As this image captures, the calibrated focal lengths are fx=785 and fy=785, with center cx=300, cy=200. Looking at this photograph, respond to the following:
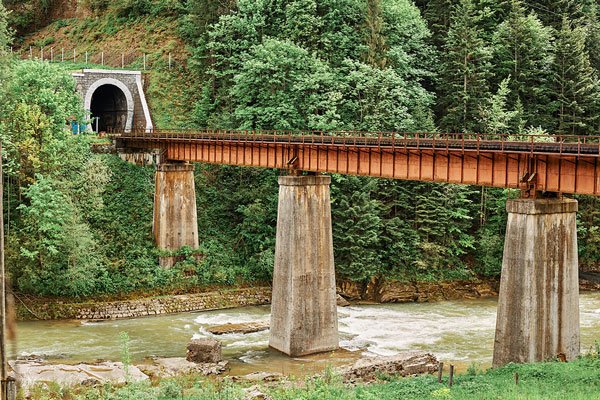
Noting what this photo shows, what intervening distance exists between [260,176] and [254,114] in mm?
5136

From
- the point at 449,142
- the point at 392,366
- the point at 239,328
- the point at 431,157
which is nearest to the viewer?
the point at 392,366

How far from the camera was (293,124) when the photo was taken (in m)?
63.2

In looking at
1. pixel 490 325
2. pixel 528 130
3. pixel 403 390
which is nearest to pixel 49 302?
pixel 490 325

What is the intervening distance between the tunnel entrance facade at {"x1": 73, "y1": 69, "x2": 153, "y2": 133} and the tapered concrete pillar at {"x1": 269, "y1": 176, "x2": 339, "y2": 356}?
3013 centimetres

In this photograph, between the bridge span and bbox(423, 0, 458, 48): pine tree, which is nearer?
the bridge span

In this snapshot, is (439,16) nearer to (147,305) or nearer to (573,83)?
(573,83)

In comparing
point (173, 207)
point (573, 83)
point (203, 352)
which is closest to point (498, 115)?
point (573, 83)

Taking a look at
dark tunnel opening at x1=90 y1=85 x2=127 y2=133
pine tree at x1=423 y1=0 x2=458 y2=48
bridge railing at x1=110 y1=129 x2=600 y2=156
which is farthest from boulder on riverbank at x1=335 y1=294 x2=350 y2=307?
dark tunnel opening at x1=90 y1=85 x2=127 y2=133

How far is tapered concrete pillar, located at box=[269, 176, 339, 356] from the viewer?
1635 inches

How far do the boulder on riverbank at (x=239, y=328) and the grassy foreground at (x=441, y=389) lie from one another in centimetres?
1466

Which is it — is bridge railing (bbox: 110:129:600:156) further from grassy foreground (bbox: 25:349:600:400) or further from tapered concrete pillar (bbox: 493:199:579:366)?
grassy foreground (bbox: 25:349:600:400)

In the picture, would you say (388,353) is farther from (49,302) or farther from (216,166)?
(216,166)

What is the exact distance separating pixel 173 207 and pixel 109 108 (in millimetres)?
28411

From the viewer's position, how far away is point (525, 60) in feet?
235
